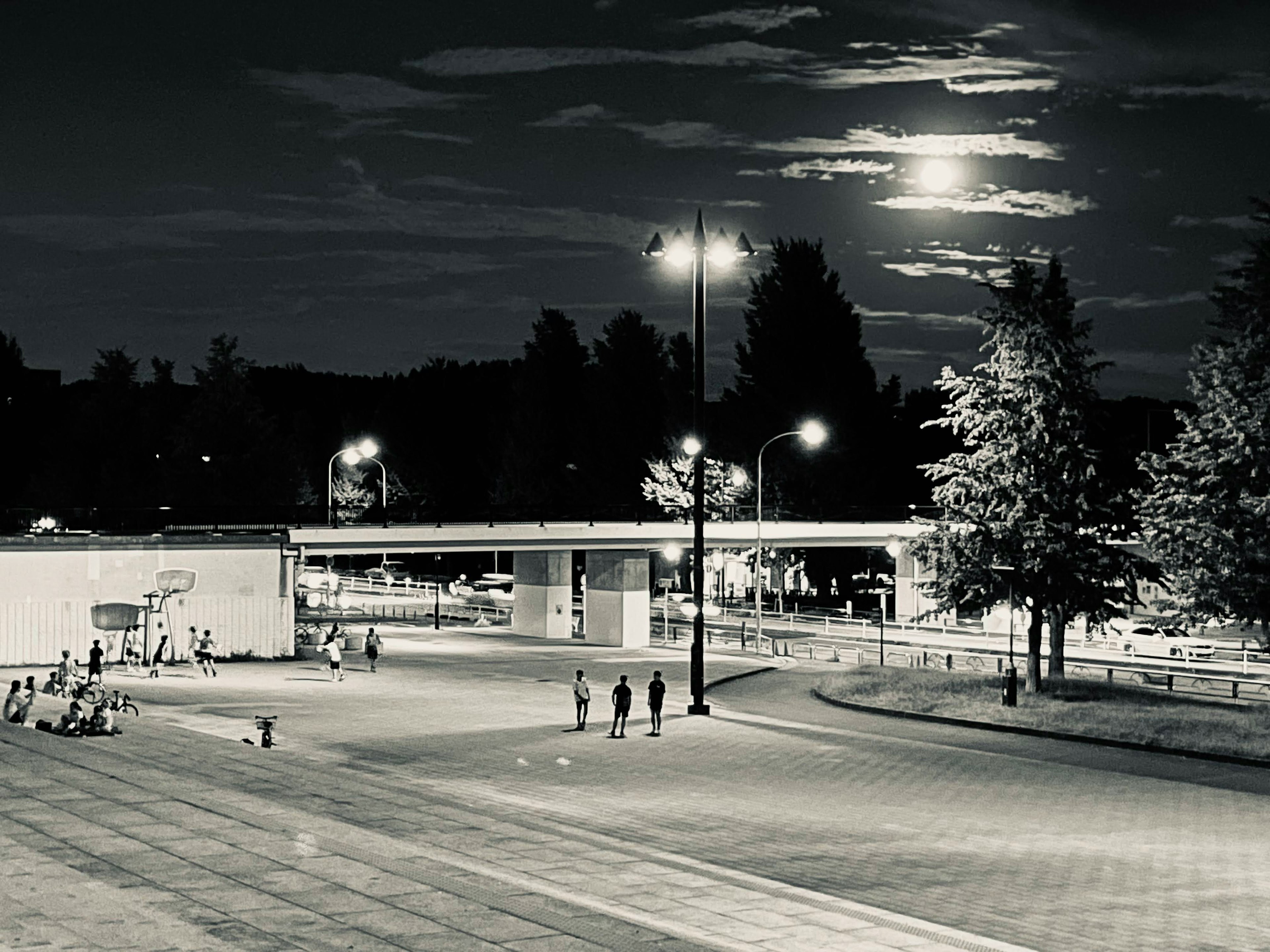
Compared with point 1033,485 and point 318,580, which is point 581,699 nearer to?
point 1033,485

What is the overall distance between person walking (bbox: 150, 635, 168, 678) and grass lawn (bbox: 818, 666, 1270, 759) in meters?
18.8

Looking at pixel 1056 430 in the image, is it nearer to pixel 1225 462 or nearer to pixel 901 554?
pixel 1225 462

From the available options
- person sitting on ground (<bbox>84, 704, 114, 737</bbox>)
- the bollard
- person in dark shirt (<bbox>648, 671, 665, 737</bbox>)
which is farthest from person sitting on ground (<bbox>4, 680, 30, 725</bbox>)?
the bollard

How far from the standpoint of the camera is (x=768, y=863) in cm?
1761

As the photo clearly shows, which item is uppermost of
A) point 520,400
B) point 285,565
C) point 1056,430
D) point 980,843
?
point 520,400

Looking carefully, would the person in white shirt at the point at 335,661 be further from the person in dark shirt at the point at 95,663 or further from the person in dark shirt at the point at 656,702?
the person in dark shirt at the point at 656,702

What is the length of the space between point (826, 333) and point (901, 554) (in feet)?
58.4

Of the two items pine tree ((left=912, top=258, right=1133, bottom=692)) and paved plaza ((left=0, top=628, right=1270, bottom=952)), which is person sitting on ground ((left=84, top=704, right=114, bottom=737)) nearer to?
paved plaza ((left=0, top=628, right=1270, bottom=952))

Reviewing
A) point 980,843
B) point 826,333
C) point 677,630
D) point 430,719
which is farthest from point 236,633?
point 826,333

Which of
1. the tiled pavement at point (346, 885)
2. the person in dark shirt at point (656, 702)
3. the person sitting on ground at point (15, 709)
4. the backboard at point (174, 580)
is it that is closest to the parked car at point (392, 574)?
the backboard at point (174, 580)

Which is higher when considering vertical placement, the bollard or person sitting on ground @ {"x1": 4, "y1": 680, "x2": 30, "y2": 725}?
person sitting on ground @ {"x1": 4, "y1": 680, "x2": 30, "y2": 725}

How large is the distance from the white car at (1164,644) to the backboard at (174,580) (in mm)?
31988

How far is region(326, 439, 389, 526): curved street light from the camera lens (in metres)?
67.3

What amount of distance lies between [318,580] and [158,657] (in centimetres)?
5138
